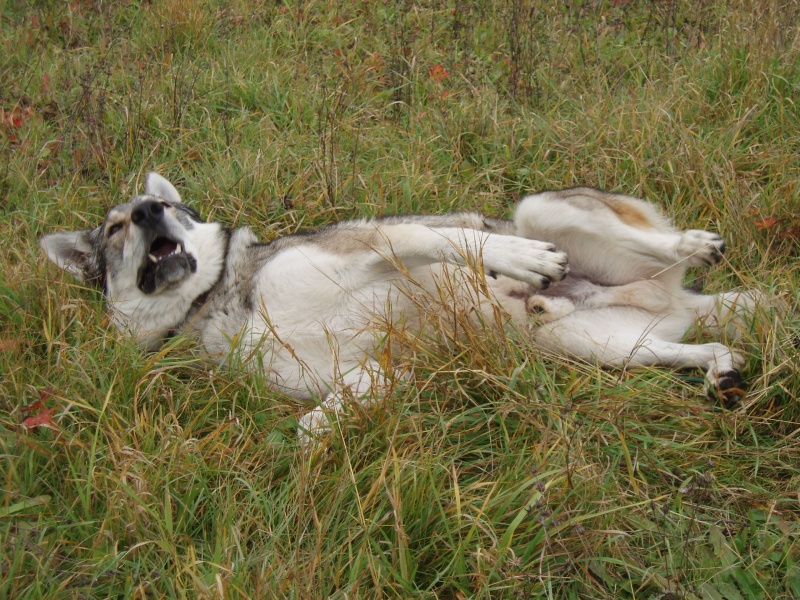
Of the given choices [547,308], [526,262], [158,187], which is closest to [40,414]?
[158,187]

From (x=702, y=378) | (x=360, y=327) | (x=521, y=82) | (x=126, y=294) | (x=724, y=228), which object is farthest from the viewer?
(x=521, y=82)

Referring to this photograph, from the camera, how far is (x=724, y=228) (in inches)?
172

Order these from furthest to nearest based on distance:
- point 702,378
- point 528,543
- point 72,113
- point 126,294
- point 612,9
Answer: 1. point 612,9
2. point 72,113
3. point 126,294
4. point 702,378
5. point 528,543

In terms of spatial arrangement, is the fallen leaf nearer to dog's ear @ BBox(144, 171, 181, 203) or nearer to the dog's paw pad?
dog's ear @ BBox(144, 171, 181, 203)

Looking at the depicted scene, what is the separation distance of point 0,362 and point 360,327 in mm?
1664

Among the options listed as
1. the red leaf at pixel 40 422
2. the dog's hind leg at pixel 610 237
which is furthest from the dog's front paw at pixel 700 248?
the red leaf at pixel 40 422

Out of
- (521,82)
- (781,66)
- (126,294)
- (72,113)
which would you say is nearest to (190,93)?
(72,113)

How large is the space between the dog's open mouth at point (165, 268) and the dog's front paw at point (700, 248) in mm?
2561

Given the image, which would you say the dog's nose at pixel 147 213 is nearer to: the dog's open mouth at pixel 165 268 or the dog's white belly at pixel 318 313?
the dog's open mouth at pixel 165 268

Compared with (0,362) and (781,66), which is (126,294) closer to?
(0,362)

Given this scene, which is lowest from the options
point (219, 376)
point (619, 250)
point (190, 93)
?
point (219, 376)

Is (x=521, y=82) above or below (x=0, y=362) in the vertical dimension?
above

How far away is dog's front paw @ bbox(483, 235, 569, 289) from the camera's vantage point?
3541 millimetres

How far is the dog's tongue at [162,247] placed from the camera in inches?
157
